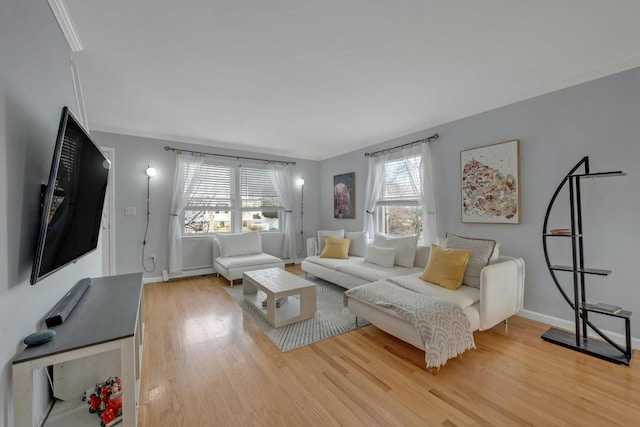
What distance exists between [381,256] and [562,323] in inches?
76.3

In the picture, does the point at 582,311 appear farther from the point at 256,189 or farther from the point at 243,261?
the point at 256,189

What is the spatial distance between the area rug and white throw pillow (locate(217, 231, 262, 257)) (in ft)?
3.98

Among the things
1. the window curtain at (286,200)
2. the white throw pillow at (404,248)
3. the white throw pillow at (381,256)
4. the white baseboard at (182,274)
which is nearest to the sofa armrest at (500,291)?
the white throw pillow at (404,248)

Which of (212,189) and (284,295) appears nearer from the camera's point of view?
(284,295)

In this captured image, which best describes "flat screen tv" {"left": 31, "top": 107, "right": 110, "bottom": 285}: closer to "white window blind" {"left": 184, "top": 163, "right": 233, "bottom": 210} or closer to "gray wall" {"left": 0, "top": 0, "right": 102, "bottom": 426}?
"gray wall" {"left": 0, "top": 0, "right": 102, "bottom": 426}

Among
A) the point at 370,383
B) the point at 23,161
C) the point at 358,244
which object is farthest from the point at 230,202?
the point at 370,383

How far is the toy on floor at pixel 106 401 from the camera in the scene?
134cm

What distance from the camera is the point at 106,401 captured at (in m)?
1.42

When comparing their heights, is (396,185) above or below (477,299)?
above

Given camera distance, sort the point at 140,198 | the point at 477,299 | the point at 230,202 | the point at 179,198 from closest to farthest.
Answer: the point at 477,299, the point at 140,198, the point at 179,198, the point at 230,202

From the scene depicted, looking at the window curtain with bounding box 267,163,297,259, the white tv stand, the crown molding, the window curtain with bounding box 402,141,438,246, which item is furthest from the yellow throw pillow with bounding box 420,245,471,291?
the crown molding

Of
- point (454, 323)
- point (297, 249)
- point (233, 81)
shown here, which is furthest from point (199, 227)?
point (454, 323)

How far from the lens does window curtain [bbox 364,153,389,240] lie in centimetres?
446

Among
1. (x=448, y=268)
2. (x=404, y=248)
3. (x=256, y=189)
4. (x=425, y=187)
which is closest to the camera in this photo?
(x=448, y=268)
